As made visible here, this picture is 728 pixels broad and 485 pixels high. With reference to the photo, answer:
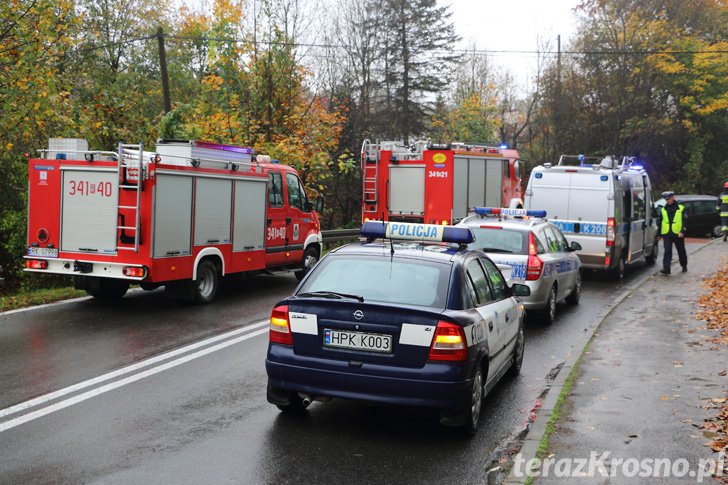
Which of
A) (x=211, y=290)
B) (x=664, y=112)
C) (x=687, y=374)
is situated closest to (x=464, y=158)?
(x=211, y=290)

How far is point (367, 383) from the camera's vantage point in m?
5.83

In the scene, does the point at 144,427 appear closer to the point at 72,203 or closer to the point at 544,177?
the point at 72,203

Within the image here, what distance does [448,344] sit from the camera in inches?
227

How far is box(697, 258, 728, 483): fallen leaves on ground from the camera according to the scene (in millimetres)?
5988

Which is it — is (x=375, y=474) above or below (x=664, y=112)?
below

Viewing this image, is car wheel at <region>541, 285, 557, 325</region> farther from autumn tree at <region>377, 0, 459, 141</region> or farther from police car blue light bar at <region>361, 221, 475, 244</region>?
autumn tree at <region>377, 0, 459, 141</region>

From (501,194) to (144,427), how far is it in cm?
1849

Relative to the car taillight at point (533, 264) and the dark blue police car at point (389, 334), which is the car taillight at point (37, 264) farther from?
the car taillight at point (533, 264)

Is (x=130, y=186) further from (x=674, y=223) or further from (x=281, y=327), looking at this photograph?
(x=674, y=223)

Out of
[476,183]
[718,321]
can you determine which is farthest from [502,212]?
[476,183]

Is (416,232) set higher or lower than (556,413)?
higher

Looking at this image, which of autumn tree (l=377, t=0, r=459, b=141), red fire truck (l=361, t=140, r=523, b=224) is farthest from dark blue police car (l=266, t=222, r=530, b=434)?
autumn tree (l=377, t=0, r=459, b=141)

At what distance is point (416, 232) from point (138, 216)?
599cm

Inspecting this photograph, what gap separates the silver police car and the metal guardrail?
36.0 feet
